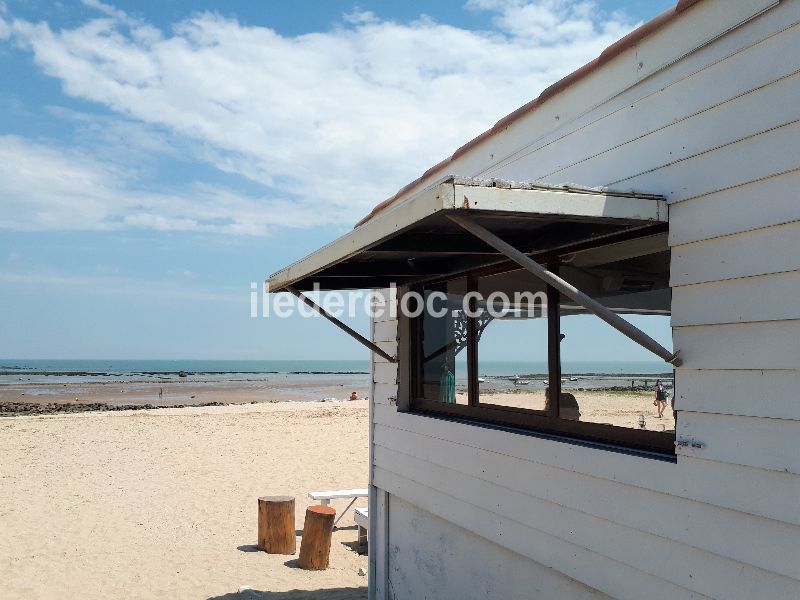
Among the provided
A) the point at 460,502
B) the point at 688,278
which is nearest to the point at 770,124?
the point at 688,278

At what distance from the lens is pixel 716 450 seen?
2762 millimetres

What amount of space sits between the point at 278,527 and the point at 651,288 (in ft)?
19.4

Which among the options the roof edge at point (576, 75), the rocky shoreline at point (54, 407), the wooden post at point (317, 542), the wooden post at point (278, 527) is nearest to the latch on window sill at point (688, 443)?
the roof edge at point (576, 75)

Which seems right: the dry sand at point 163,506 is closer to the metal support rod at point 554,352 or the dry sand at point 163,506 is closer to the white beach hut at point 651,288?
the white beach hut at point 651,288

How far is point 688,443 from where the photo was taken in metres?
2.88

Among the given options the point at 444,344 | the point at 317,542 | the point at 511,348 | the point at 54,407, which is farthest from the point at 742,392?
the point at 54,407

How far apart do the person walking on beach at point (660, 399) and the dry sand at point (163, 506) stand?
443 centimetres

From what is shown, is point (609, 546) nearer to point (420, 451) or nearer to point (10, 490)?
point (420, 451)

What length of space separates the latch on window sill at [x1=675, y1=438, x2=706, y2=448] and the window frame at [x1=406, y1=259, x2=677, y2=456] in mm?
73

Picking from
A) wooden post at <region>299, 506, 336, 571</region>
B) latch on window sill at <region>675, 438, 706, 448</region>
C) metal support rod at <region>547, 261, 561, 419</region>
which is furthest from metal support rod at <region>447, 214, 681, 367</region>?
A: wooden post at <region>299, 506, 336, 571</region>

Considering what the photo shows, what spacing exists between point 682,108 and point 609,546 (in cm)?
207

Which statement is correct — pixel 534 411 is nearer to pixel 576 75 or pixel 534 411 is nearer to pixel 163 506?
pixel 576 75

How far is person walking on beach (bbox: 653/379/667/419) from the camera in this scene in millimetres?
3057

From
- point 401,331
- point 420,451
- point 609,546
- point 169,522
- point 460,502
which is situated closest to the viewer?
point 609,546
